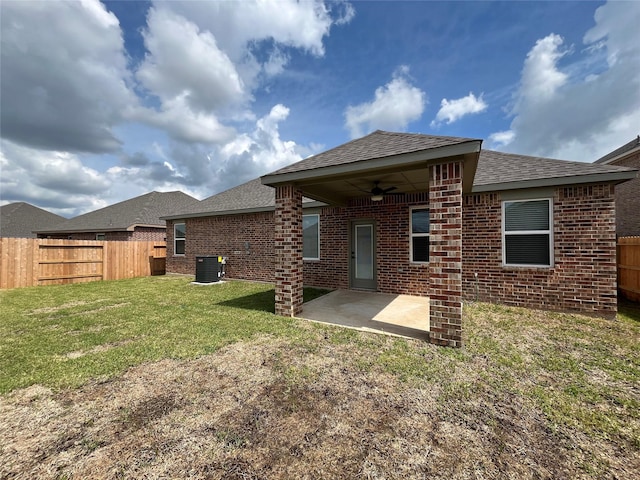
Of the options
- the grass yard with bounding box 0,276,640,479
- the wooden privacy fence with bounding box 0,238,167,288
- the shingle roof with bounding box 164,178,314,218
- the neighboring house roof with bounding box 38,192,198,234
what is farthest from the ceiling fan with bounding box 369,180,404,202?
the neighboring house roof with bounding box 38,192,198,234

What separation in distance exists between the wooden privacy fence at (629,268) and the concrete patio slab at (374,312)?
205 inches

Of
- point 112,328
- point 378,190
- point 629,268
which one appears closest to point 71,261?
point 112,328

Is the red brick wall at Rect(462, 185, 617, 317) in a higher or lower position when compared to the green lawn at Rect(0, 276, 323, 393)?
higher

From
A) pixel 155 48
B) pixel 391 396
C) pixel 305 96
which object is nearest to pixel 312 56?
pixel 305 96

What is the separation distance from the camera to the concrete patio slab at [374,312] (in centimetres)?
480

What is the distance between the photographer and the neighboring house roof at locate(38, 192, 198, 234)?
651 inches

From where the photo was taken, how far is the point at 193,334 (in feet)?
14.8

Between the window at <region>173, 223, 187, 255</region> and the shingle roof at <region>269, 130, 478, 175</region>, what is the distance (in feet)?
31.2

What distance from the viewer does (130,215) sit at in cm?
1723

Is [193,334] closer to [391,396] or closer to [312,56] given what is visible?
[391,396]

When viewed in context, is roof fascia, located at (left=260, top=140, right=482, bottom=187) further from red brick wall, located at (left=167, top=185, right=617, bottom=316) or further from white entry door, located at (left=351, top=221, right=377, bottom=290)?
white entry door, located at (left=351, top=221, right=377, bottom=290)

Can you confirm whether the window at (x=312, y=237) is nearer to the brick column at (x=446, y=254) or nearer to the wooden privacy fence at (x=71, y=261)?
the brick column at (x=446, y=254)

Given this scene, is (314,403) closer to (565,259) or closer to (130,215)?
(565,259)

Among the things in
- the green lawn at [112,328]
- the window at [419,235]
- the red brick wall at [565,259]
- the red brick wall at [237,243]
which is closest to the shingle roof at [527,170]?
the red brick wall at [565,259]
